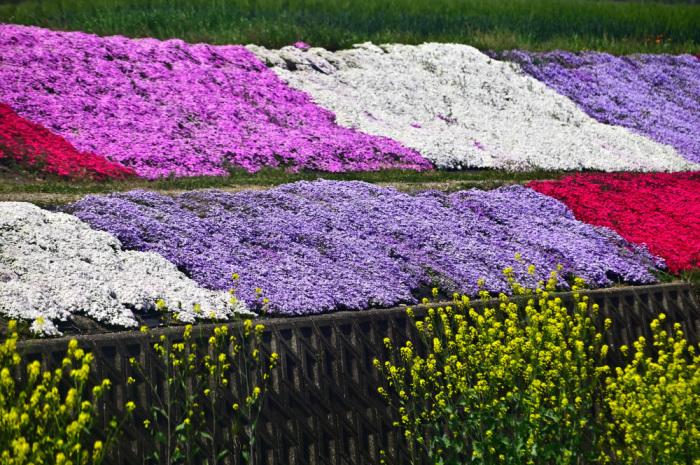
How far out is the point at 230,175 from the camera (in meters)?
13.8

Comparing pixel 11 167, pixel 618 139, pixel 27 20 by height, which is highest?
pixel 27 20

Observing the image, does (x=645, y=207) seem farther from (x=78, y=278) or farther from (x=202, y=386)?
(x=78, y=278)

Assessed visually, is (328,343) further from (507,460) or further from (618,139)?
(618,139)

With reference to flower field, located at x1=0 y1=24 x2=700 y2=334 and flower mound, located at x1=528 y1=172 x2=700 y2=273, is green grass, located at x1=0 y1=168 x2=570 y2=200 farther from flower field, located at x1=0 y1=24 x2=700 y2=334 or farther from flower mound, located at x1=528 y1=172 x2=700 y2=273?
flower mound, located at x1=528 y1=172 x2=700 y2=273

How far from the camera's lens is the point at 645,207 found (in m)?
14.7

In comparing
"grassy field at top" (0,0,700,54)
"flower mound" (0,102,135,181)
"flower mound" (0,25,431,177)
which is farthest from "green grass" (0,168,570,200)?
"grassy field at top" (0,0,700,54)

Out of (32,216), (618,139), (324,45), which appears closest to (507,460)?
(32,216)

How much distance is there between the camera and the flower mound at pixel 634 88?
22.1 meters

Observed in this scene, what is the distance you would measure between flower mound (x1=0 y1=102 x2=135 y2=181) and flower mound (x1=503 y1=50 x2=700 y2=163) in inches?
601

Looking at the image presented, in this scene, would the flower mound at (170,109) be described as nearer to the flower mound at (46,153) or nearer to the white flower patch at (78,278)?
the flower mound at (46,153)

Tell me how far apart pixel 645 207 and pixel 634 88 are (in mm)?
11580

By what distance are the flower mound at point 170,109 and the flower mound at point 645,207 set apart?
3.40 m

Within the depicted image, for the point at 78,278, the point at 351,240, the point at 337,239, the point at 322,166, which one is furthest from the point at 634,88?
the point at 78,278

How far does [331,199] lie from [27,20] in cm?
1233
